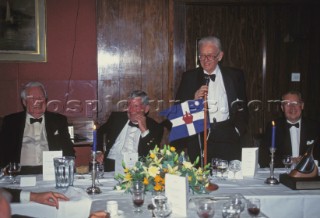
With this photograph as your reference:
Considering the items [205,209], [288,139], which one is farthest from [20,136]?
[288,139]

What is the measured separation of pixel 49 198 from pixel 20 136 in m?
1.71

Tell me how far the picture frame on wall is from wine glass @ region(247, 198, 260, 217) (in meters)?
3.98

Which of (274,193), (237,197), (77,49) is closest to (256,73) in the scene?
(77,49)

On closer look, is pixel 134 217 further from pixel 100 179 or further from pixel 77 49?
pixel 77 49

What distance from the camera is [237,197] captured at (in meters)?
2.10

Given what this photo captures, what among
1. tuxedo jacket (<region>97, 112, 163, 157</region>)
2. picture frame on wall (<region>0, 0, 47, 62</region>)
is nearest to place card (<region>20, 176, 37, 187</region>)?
tuxedo jacket (<region>97, 112, 163, 157</region>)

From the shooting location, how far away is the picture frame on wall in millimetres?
5133

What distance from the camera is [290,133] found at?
13.5 ft

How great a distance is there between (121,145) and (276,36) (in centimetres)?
282

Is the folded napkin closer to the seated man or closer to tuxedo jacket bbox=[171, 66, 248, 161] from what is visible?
the seated man

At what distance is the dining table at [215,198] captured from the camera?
2256 millimetres

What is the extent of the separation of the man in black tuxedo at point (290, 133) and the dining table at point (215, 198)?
1.21 meters

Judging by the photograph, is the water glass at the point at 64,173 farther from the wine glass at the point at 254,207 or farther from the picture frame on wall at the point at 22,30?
the picture frame on wall at the point at 22,30

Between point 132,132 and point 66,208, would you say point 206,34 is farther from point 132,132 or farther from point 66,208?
point 66,208
